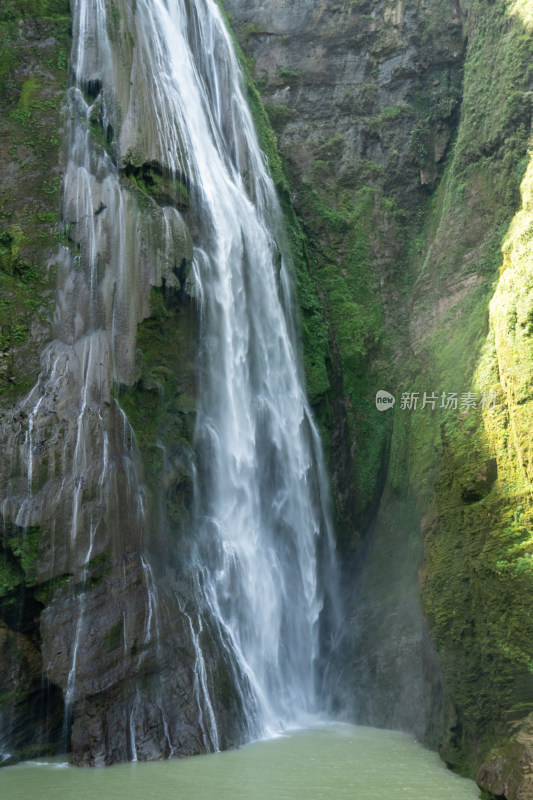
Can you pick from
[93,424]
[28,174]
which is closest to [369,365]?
[93,424]

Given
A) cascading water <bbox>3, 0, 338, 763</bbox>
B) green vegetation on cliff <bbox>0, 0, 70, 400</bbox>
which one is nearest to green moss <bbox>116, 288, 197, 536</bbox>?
cascading water <bbox>3, 0, 338, 763</bbox>

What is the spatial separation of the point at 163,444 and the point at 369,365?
827cm

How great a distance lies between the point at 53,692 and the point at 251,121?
15.3m

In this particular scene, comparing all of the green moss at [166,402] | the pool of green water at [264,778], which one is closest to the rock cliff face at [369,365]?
the green moss at [166,402]

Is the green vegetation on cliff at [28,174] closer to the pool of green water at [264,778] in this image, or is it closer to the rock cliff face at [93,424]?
the rock cliff face at [93,424]

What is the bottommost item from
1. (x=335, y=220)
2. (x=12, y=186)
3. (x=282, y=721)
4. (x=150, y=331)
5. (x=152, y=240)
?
(x=282, y=721)

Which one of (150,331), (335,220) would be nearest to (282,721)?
(150,331)

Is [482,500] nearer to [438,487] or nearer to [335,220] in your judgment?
[438,487]

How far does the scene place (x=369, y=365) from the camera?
64.6ft

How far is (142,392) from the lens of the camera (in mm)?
13031

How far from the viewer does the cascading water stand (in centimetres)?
1099

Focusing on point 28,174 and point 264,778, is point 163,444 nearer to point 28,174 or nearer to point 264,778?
point 28,174

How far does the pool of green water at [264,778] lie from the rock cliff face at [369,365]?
0.56m

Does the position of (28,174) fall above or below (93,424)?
above
